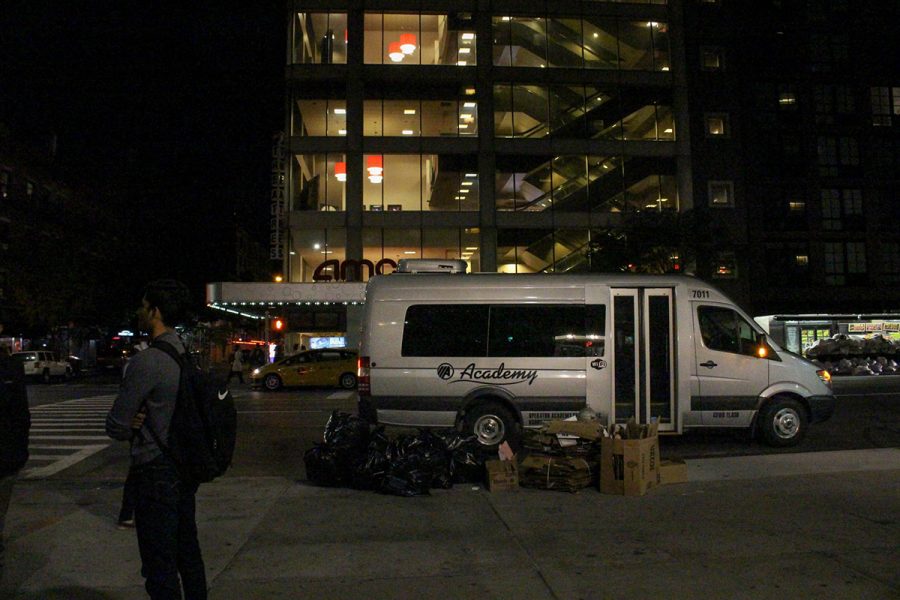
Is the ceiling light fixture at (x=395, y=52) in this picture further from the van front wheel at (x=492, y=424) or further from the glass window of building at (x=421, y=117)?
the van front wheel at (x=492, y=424)

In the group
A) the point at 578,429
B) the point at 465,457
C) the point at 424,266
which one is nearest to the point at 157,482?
the point at 465,457

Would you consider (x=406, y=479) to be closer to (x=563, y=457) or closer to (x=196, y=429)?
(x=563, y=457)

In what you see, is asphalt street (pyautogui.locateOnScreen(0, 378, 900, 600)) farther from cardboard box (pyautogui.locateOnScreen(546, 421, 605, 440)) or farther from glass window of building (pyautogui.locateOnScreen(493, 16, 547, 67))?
glass window of building (pyautogui.locateOnScreen(493, 16, 547, 67))

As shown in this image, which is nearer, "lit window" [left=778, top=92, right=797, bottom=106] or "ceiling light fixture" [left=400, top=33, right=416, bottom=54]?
"ceiling light fixture" [left=400, top=33, right=416, bottom=54]

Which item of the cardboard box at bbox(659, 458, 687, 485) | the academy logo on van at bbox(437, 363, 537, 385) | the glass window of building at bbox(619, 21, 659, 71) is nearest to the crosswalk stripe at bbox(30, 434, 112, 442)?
the academy logo on van at bbox(437, 363, 537, 385)

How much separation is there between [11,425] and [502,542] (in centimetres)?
398

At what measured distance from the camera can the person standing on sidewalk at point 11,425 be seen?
3.97 meters

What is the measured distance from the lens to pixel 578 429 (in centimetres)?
866

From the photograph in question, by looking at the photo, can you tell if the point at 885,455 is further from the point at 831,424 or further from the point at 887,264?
the point at 887,264

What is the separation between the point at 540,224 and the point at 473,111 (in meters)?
6.96

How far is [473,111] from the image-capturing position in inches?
1516

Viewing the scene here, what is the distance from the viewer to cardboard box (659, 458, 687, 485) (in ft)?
28.4

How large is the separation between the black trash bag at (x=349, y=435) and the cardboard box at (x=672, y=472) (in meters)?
3.58

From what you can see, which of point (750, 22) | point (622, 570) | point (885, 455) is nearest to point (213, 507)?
point (622, 570)
